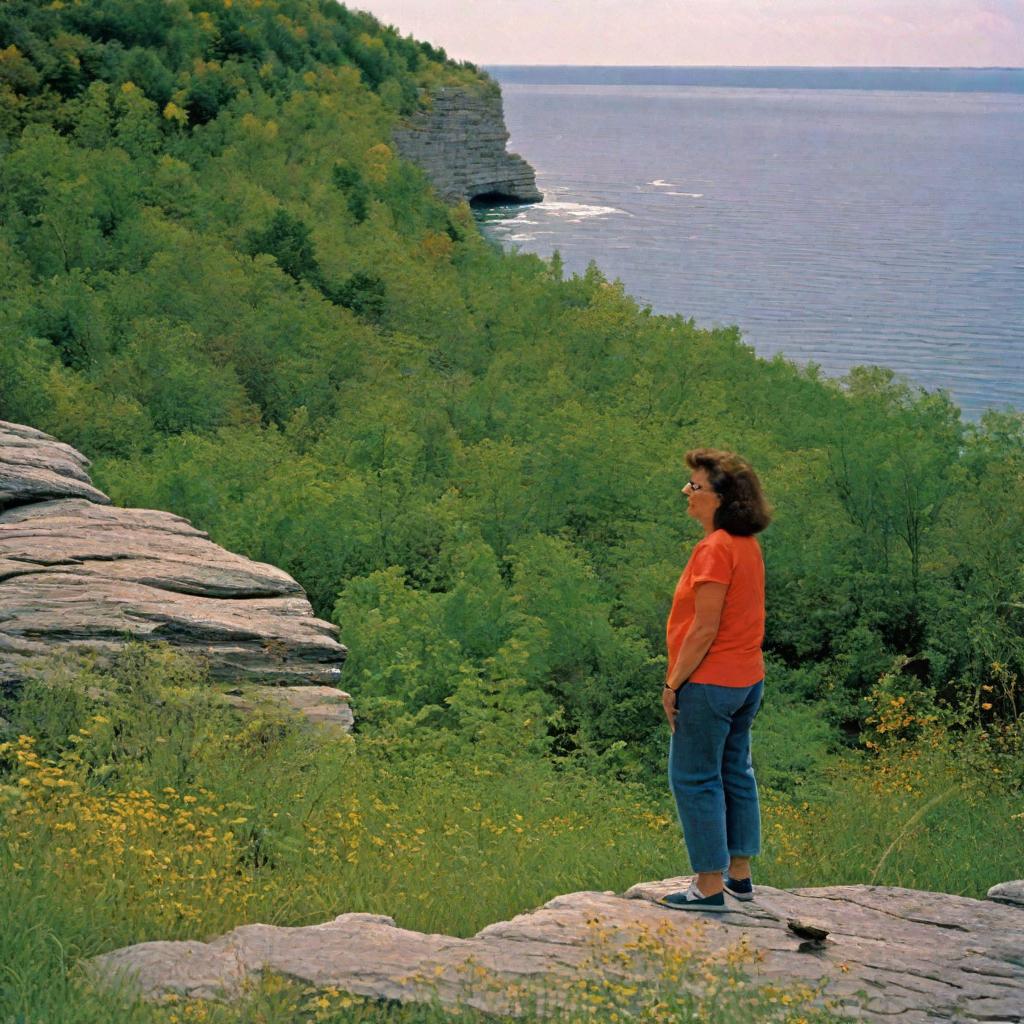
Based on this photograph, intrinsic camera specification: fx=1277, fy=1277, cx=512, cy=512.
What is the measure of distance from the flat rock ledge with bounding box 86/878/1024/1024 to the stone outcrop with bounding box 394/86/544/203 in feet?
204

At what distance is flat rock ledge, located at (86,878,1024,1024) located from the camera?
5.30 m

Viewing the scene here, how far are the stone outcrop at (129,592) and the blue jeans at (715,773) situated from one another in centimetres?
506

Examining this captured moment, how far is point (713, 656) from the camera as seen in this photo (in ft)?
21.3

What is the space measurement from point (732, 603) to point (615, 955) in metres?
1.82

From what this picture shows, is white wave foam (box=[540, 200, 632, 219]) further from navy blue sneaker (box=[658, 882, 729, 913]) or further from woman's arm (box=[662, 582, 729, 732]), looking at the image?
navy blue sneaker (box=[658, 882, 729, 913])

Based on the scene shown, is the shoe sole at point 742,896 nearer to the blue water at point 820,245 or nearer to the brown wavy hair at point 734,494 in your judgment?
the brown wavy hair at point 734,494

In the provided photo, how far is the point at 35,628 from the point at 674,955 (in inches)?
248

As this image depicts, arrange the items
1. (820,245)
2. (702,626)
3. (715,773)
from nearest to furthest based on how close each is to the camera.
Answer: (702,626), (715,773), (820,245)

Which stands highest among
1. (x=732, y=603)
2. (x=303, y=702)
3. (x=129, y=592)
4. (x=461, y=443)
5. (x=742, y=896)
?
(x=732, y=603)

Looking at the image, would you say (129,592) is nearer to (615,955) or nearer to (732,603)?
(732,603)

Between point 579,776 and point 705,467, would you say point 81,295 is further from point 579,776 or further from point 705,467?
point 705,467

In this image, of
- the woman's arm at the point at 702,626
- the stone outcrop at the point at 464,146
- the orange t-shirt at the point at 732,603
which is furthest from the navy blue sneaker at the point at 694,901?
the stone outcrop at the point at 464,146

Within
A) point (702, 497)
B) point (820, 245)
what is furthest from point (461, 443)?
point (820, 245)

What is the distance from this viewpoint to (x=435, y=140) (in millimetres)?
71625
